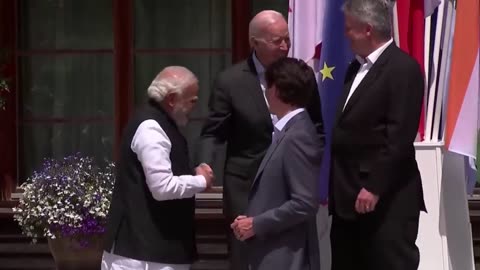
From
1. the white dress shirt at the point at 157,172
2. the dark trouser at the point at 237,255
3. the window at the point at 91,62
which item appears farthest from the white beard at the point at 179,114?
the window at the point at 91,62

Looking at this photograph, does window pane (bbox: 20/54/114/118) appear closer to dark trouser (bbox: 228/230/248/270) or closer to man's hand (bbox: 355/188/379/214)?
dark trouser (bbox: 228/230/248/270)

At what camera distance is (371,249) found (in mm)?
5348

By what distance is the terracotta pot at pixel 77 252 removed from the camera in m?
7.80

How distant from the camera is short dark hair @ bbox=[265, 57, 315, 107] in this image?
489cm

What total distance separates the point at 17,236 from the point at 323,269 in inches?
121

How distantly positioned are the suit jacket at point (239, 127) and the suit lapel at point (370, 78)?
0.54m

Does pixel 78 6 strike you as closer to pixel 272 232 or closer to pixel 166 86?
pixel 166 86

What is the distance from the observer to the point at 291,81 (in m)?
4.88

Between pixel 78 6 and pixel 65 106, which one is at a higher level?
pixel 78 6

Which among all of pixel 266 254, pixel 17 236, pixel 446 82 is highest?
pixel 446 82

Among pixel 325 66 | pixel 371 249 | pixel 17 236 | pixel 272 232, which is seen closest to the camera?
pixel 272 232

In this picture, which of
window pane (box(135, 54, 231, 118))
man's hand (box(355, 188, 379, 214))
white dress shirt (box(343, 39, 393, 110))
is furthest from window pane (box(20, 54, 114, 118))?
man's hand (box(355, 188, 379, 214))

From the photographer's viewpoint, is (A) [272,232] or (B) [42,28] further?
(B) [42,28]

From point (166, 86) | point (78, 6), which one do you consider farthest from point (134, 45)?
point (166, 86)
